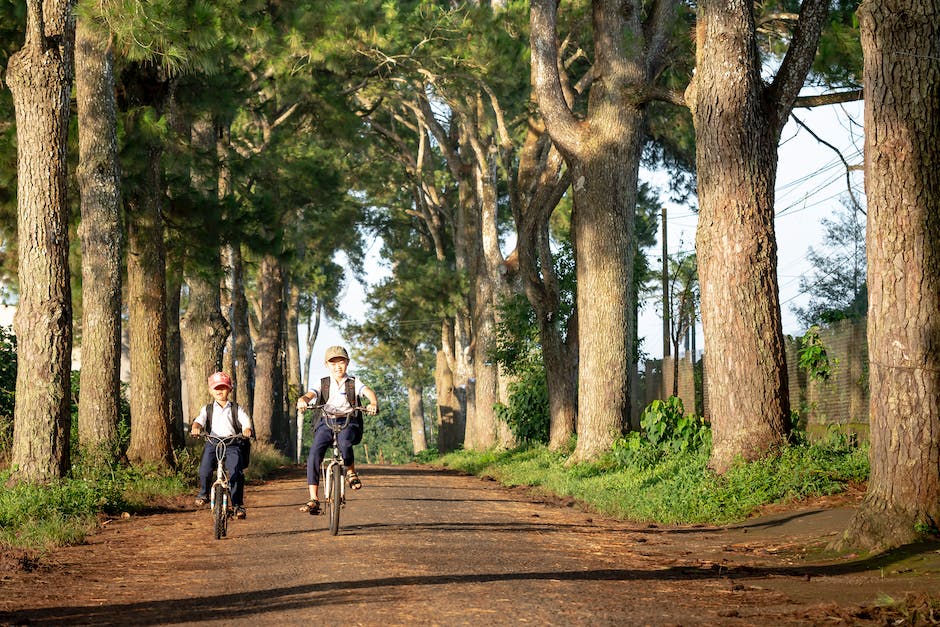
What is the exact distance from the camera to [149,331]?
20.0 m

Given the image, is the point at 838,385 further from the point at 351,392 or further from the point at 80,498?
the point at 80,498

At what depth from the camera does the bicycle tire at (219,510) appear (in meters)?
12.6

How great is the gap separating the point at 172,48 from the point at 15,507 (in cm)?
651

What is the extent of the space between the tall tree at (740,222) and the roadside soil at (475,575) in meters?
1.76

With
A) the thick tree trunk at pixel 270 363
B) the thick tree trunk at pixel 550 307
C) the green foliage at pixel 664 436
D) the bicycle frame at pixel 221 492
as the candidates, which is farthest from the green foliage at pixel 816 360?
the thick tree trunk at pixel 270 363

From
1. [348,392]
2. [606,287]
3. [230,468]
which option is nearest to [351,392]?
[348,392]

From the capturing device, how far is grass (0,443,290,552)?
12.2 meters

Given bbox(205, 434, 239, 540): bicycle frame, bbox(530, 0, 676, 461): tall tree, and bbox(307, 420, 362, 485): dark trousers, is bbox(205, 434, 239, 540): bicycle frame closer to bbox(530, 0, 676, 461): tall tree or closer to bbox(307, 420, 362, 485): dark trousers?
bbox(307, 420, 362, 485): dark trousers

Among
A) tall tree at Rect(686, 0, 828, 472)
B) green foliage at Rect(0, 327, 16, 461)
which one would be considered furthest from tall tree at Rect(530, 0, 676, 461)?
green foliage at Rect(0, 327, 16, 461)

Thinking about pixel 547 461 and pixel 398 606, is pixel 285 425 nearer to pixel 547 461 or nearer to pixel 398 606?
pixel 547 461

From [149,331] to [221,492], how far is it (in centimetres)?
798

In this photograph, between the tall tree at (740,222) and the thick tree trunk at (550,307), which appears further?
the thick tree trunk at (550,307)

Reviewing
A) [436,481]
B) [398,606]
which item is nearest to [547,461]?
[436,481]

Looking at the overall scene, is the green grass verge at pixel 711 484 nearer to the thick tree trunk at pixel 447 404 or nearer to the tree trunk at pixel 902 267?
the tree trunk at pixel 902 267
